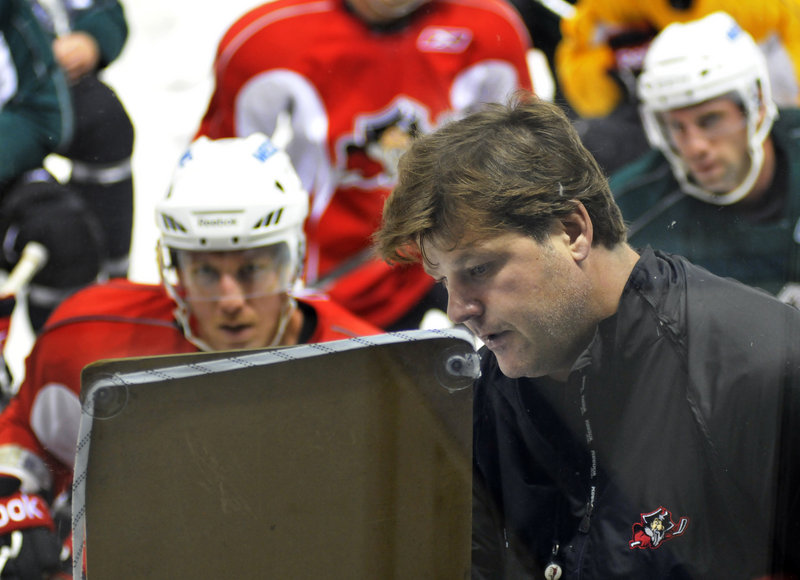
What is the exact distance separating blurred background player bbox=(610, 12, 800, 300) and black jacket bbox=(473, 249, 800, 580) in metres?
0.18

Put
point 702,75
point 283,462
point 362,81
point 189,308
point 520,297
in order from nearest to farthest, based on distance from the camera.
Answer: point 283,462 < point 520,297 < point 189,308 < point 362,81 < point 702,75

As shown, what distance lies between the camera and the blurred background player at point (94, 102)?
196 cm

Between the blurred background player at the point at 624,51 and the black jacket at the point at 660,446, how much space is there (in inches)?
32.7

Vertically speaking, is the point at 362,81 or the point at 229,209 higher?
the point at 362,81

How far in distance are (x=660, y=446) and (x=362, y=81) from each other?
4.34 feet

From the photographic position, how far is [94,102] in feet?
6.61

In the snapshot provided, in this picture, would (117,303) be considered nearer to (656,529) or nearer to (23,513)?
(23,513)

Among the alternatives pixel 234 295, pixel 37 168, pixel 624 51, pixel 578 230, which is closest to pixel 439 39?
pixel 624 51

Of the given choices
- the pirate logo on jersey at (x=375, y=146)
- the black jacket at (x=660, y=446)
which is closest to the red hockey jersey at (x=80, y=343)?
the pirate logo on jersey at (x=375, y=146)

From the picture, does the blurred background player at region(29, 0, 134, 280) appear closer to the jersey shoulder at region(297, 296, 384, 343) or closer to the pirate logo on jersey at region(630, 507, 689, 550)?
the jersey shoulder at region(297, 296, 384, 343)

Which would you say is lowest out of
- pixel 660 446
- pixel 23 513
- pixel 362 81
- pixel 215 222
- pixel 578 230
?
pixel 23 513

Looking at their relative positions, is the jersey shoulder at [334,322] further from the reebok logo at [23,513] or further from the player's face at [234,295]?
the reebok logo at [23,513]

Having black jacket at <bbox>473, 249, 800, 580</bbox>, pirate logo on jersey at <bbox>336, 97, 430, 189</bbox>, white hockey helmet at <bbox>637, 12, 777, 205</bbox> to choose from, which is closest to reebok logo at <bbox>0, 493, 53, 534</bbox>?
pirate logo on jersey at <bbox>336, 97, 430, 189</bbox>

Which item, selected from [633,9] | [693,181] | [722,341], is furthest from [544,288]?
[633,9]
